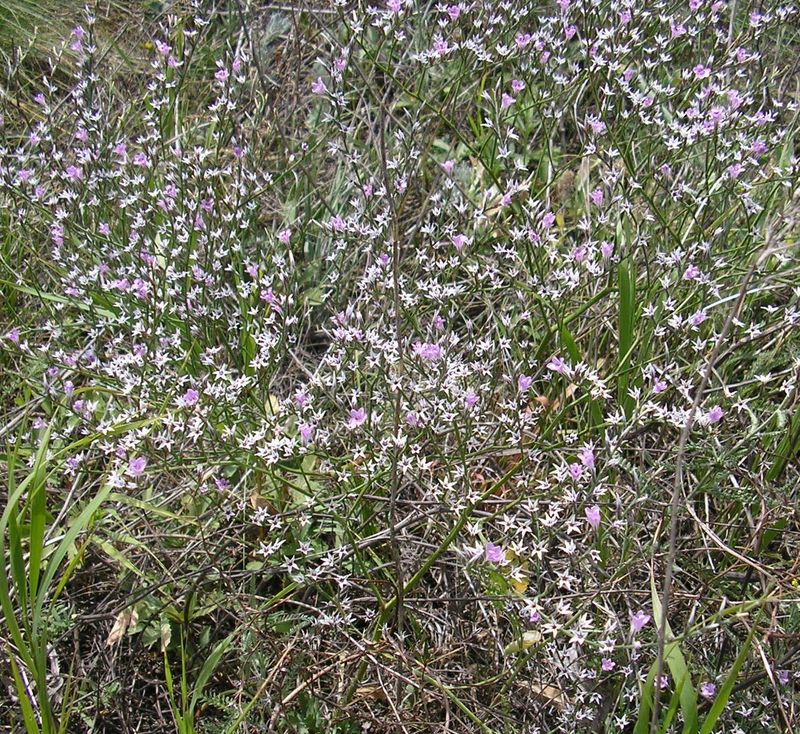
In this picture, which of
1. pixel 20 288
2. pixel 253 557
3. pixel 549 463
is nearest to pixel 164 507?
pixel 253 557

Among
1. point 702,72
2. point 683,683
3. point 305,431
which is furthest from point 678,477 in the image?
point 702,72

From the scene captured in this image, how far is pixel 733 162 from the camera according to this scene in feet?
8.25

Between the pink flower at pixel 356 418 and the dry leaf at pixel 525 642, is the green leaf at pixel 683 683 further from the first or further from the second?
the pink flower at pixel 356 418

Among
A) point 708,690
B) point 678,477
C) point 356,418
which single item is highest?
point 356,418

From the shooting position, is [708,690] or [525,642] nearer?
[708,690]

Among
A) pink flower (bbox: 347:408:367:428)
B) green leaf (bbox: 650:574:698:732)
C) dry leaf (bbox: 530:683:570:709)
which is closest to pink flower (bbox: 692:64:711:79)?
pink flower (bbox: 347:408:367:428)

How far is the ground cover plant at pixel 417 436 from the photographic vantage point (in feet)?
6.34

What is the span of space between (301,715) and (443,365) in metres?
0.84

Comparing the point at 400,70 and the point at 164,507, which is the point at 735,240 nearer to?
the point at 400,70

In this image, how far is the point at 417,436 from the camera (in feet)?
6.66

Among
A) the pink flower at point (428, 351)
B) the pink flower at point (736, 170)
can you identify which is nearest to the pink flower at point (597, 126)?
the pink flower at point (736, 170)

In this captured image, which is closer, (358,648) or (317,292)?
(358,648)

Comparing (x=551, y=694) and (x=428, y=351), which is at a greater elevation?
(x=428, y=351)

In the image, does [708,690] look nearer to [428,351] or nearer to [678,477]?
[678,477]
